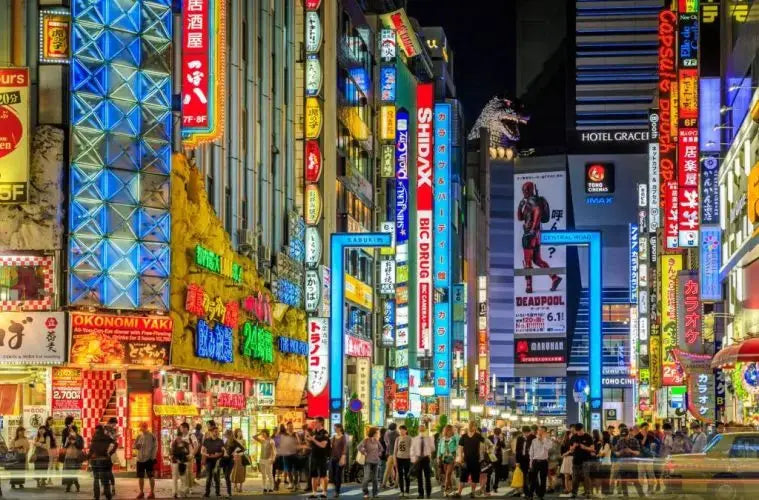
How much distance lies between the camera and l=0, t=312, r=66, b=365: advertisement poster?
4019 centimetres

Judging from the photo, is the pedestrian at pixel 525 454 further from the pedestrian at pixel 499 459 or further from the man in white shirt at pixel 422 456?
the pedestrian at pixel 499 459

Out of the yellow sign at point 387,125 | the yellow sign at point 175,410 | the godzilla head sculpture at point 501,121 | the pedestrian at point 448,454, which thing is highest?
the godzilla head sculpture at point 501,121

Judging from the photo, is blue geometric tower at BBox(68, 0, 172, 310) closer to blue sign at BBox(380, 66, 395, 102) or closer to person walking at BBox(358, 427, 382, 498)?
person walking at BBox(358, 427, 382, 498)

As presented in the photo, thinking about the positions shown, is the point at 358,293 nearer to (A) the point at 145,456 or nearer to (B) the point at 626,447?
(B) the point at 626,447

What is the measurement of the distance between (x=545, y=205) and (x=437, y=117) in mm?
60313

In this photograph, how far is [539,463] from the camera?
120 ft

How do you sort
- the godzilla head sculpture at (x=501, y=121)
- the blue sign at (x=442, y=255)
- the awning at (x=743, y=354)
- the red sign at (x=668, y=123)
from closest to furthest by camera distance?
the awning at (x=743, y=354)
the red sign at (x=668, y=123)
the blue sign at (x=442, y=255)
the godzilla head sculpture at (x=501, y=121)

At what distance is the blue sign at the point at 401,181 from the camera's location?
260 feet

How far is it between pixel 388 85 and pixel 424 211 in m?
7.80

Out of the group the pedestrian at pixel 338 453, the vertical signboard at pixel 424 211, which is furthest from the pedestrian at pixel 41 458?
the vertical signboard at pixel 424 211

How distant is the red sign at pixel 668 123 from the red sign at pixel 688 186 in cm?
221

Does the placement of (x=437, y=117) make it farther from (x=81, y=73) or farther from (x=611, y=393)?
(x=611, y=393)

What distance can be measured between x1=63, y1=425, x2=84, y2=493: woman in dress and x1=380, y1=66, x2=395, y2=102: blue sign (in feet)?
155

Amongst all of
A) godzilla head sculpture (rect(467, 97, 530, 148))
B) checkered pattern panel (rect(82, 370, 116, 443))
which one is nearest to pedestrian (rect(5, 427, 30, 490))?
checkered pattern panel (rect(82, 370, 116, 443))
